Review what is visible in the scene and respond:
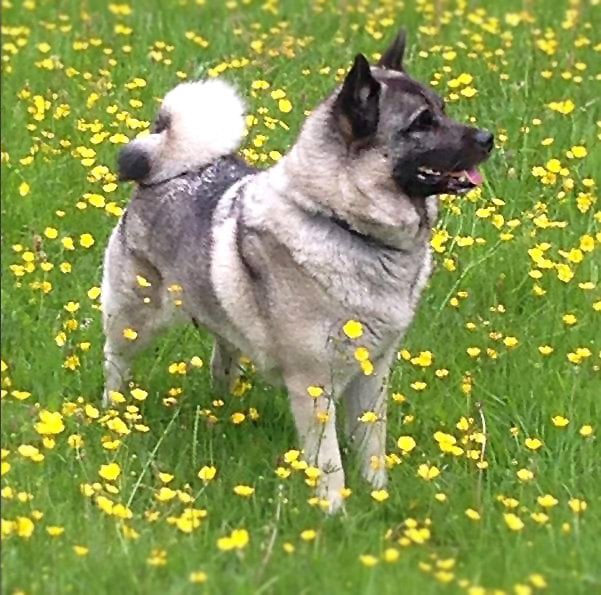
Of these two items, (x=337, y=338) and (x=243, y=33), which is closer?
(x=337, y=338)

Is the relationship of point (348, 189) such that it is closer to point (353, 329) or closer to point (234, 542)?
point (353, 329)

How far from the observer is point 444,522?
11.7 ft

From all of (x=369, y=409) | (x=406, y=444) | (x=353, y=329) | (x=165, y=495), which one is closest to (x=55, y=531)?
(x=165, y=495)

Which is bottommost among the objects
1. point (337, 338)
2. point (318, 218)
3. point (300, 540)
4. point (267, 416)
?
point (267, 416)

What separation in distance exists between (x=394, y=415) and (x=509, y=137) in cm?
218

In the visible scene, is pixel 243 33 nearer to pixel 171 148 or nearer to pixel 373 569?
pixel 171 148

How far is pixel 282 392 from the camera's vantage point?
4.56m

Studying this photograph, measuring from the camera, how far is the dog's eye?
12.6ft

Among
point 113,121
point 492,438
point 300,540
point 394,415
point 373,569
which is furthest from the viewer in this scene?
point 113,121

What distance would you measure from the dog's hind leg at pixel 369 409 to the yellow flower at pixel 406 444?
0.22ft

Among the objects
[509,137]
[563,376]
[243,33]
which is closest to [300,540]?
[563,376]

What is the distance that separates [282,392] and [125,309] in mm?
595

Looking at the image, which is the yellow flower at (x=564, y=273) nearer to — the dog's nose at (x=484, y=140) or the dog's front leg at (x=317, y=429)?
the dog's nose at (x=484, y=140)

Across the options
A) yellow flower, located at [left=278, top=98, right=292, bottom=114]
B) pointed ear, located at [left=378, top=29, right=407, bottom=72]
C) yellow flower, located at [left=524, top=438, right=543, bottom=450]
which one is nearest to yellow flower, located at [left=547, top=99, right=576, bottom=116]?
yellow flower, located at [left=278, top=98, right=292, bottom=114]
